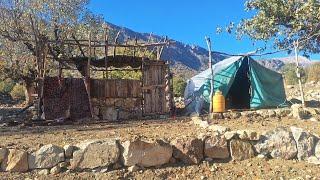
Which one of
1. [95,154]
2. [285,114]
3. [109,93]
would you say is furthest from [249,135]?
[109,93]

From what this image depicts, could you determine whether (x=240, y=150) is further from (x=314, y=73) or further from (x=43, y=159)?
(x=314, y=73)

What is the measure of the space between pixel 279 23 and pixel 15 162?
9.40 m

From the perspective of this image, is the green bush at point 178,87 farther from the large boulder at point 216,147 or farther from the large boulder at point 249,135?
the large boulder at point 216,147

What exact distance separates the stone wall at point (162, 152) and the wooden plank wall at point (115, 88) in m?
5.95

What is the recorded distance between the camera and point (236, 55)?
14.7 m

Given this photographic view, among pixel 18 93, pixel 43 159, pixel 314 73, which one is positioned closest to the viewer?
pixel 43 159

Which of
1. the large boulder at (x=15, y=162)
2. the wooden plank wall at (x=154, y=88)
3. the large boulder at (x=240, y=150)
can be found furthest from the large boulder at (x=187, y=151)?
the wooden plank wall at (x=154, y=88)

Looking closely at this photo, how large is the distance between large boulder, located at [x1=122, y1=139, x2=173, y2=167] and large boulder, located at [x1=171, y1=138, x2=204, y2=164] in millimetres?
124

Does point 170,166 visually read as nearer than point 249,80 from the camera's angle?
Yes

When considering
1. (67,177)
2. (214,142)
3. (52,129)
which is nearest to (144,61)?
(52,129)

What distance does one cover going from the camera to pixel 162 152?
23.7ft

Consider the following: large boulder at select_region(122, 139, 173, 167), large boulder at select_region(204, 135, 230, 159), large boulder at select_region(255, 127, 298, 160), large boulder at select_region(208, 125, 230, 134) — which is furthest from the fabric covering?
large boulder at select_region(122, 139, 173, 167)

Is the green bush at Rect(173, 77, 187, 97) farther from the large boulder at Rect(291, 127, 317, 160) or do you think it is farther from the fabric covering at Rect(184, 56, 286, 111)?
the large boulder at Rect(291, 127, 317, 160)

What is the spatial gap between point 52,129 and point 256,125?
4.42 metres
